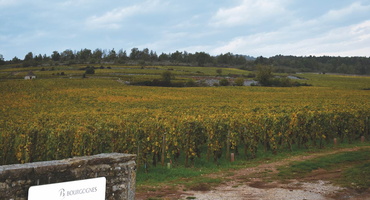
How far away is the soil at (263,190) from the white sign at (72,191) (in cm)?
458

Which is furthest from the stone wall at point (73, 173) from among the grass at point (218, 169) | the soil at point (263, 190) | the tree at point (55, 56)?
the tree at point (55, 56)

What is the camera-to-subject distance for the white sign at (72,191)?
6133 mm

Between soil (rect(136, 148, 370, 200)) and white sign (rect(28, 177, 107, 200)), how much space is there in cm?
458

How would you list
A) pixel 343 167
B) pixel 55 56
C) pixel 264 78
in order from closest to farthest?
pixel 343 167 < pixel 264 78 < pixel 55 56

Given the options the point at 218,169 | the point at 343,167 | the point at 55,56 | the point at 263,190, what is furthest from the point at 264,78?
the point at 55,56

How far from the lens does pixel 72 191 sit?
6.40m

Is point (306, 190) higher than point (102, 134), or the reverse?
point (102, 134)

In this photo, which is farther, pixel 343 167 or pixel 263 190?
pixel 343 167

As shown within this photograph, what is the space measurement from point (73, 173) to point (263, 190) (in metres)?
8.20

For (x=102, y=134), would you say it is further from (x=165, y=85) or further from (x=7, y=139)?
(x=165, y=85)

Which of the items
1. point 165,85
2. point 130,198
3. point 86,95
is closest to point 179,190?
point 130,198

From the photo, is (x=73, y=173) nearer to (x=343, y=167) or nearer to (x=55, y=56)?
(x=343, y=167)

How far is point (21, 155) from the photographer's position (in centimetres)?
1567

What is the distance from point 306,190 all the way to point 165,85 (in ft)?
232
